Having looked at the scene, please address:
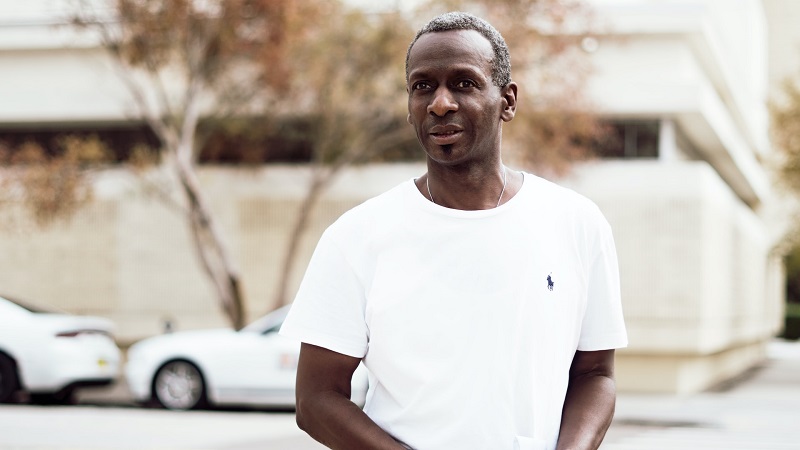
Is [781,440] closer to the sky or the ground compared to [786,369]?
closer to the sky

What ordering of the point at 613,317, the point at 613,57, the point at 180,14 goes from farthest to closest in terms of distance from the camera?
the point at 613,57 < the point at 180,14 < the point at 613,317

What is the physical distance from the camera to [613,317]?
2.48m

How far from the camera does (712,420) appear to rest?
16.4 metres

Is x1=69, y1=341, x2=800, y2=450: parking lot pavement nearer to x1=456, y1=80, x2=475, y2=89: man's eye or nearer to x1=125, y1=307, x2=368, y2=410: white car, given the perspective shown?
x1=125, y1=307, x2=368, y2=410: white car

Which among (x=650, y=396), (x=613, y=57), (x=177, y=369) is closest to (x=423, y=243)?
(x=177, y=369)

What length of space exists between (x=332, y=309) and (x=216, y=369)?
13.9 meters

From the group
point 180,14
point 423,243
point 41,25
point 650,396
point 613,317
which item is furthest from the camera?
point 41,25

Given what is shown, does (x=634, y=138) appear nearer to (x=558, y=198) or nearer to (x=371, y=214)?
(x=558, y=198)

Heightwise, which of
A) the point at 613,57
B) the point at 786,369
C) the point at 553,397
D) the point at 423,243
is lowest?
the point at 786,369

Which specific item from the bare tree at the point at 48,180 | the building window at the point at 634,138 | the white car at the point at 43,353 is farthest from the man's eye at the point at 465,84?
the building window at the point at 634,138

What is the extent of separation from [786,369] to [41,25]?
20.3 m

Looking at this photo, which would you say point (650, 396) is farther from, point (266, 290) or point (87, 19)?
point (87, 19)

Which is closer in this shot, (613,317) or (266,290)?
(613,317)

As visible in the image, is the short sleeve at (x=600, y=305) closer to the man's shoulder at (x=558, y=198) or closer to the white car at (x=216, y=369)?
the man's shoulder at (x=558, y=198)
